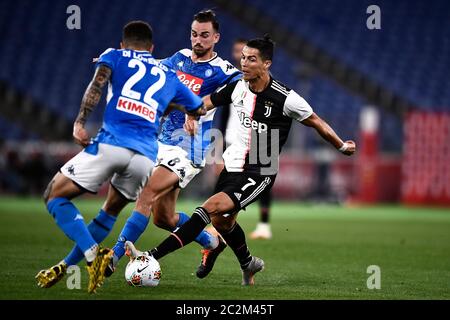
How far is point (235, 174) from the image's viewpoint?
7762 mm

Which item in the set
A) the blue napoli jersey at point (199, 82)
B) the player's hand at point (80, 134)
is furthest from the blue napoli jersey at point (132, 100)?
the blue napoli jersey at point (199, 82)

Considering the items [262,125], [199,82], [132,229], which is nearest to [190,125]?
[262,125]

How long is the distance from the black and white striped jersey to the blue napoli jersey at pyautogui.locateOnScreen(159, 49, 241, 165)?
65 cm

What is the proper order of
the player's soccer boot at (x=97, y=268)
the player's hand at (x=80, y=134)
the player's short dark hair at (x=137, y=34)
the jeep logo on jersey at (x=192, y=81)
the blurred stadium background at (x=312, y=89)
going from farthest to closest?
the blurred stadium background at (x=312, y=89) < the jeep logo on jersey at (x=192, y=81) < the player's short dark hair at (x=137, y=34) < the player's hand at (x=80, y=134) < the player's soccer boot at (x=97, y=268)

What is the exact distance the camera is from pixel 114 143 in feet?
22.3

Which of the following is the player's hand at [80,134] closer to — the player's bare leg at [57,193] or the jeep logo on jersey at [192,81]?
the player's bare leg at [57,193]

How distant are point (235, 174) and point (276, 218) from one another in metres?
10.2

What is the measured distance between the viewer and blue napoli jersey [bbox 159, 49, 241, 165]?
8484 mm

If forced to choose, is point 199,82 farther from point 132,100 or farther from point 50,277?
point 50,277

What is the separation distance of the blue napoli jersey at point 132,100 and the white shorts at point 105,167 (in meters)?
0.07

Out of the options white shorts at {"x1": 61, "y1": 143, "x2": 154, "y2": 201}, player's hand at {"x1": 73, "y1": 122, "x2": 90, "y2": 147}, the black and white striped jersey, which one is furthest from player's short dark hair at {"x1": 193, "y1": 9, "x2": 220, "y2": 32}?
player's hand at {"x1": 73, "y1": 122, "x2": 90, "y2": 147}

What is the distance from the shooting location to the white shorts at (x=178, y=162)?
812 centimetres
